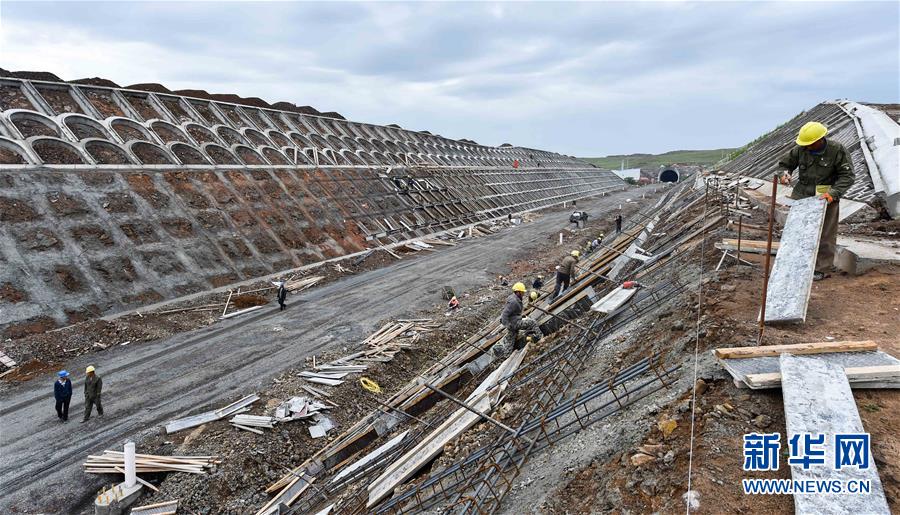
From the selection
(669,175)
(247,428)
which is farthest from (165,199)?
(669,175)

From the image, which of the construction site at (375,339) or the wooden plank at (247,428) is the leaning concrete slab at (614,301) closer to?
the construction site at (375,339)

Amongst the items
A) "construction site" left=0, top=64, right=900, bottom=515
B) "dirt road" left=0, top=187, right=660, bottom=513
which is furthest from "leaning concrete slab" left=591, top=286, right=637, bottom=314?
"dirt road" left=0, top=187, right=660, bottom=513

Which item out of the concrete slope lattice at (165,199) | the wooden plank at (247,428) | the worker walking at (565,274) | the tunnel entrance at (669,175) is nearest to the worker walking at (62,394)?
the wooden plank at (247,428)

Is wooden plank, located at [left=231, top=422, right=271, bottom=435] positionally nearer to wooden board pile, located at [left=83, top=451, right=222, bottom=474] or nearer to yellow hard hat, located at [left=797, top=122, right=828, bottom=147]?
wooden board pile, located at [left=83, top=451, right=222, bottom=474]

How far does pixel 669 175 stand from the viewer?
9838 centimetres

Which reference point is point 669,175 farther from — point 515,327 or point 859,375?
point 859,375

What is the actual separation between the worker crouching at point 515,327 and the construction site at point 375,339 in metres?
0.12

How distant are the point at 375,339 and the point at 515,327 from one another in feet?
21.7

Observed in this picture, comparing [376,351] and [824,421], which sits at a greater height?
[824,421]

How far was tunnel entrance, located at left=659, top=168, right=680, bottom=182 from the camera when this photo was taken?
314ft

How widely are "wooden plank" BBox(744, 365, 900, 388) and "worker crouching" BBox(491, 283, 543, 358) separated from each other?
6051 mm

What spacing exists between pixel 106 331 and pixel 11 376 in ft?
9.80

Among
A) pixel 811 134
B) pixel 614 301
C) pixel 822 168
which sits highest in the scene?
pixel 811 134

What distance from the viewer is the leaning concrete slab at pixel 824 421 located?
3.76m
